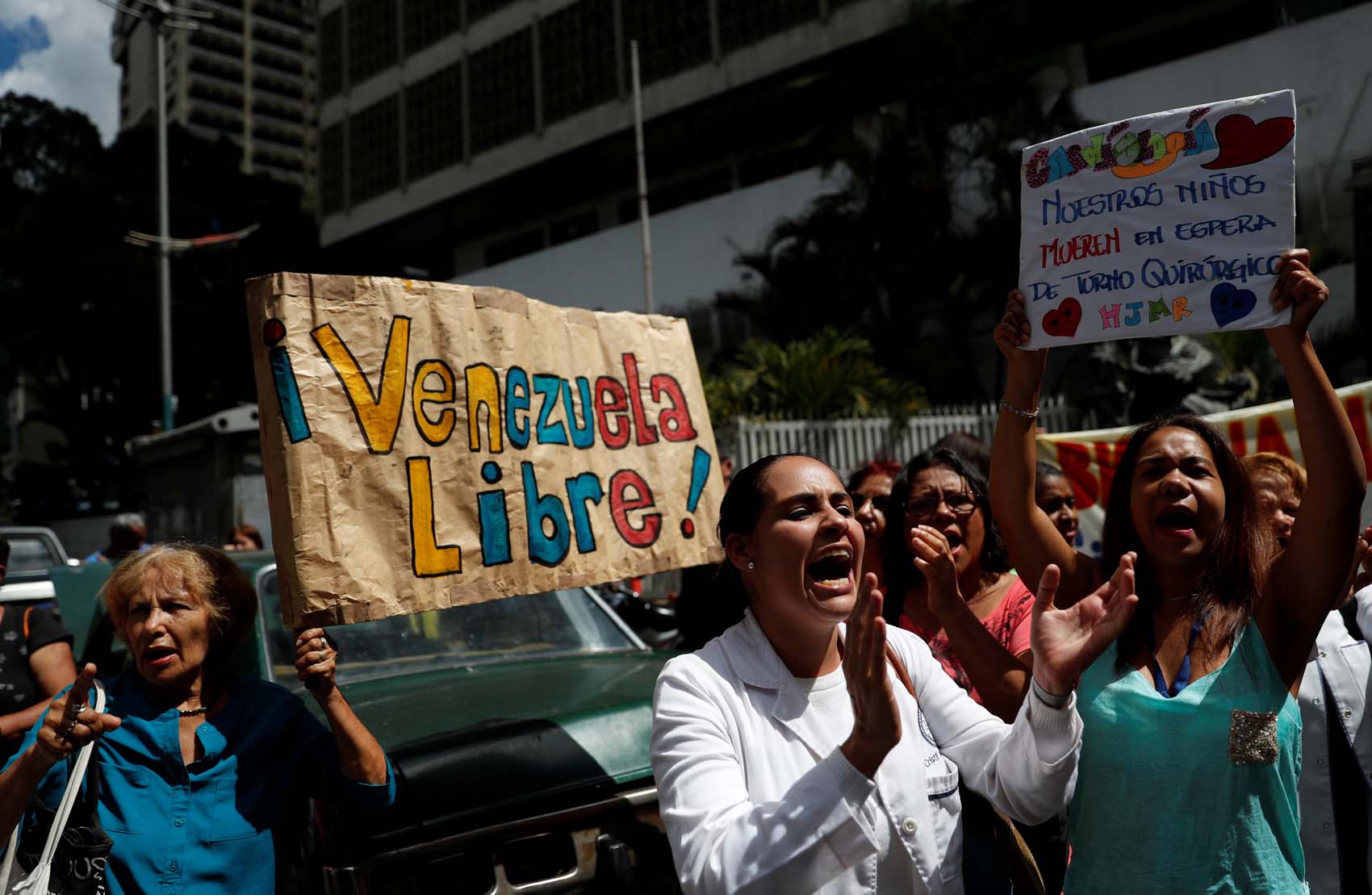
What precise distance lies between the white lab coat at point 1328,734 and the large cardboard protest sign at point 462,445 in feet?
6.61

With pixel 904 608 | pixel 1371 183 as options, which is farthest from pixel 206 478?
pixel 1371 183

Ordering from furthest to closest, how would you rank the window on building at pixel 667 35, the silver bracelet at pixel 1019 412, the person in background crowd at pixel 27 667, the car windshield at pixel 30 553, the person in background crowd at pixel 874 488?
1. the window on building at pixel 667 35
2. the car windshield at pixel 30 553
3. the person in background crowd at pixel 874 488
4. the person in background crowd at pixel 27 667
5. the silver bracelet at pixel 1019 412

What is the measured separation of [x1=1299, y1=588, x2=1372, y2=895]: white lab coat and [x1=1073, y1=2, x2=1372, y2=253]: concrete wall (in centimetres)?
1627

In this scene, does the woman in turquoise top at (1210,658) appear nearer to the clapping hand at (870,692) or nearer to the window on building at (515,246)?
the clapping hand at (870,692)

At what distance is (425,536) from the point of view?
3.26 meters

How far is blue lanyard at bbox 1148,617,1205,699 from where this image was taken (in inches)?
93.4

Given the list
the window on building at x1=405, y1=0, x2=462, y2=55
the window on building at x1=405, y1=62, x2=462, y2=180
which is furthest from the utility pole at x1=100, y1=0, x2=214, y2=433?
the window on building at x1=405, y1=0, x2=462, y2=55

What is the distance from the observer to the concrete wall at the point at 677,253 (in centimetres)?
2314

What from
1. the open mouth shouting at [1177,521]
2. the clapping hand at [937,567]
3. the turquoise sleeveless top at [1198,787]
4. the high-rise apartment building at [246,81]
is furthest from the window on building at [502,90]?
the high-rise apartment building at [246,81]

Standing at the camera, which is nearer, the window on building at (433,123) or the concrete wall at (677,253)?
the concrete wall at (677,253)

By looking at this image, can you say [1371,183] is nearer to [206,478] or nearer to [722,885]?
[206,478]

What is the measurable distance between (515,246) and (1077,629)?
1222 inches

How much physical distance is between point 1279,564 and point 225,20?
3428 inches

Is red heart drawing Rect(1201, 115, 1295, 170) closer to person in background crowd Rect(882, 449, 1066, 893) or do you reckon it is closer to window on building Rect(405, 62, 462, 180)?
person in background crowd Rect(882, 449, 1066, 893)
